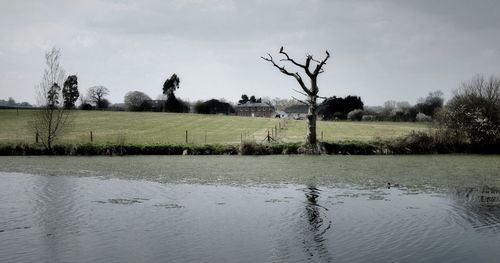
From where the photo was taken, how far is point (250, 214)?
16750 mm

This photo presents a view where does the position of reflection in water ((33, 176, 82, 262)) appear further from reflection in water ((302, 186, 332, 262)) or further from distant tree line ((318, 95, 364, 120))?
distant tree line ((318, 95, 364, 120))

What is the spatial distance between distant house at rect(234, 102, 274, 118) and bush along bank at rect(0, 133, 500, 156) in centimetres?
14410

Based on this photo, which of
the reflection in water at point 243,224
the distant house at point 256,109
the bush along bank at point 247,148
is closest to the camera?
the reflection in water at point 243,224

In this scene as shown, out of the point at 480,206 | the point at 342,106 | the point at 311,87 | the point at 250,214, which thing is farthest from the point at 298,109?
the point at 250,214

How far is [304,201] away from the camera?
1895 centimetres

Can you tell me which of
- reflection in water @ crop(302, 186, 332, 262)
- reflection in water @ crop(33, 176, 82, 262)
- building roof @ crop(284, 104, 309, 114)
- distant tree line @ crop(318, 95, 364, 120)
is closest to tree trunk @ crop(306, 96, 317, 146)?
reflection in water @ crop(302, 186, 332, 262)

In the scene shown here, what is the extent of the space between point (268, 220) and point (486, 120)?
3285cm

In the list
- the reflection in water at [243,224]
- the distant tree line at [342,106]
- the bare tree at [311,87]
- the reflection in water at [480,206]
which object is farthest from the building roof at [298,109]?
the reflection in water at [243,224]

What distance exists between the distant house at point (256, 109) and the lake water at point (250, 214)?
15634 centimetres

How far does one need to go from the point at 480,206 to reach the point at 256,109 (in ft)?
557

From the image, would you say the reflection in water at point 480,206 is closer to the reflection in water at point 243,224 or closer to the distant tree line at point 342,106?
the reflection in water at point 243,224

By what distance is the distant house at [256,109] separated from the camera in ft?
610

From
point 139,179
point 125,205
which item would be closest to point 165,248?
point 125,205

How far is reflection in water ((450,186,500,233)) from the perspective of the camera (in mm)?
15531
